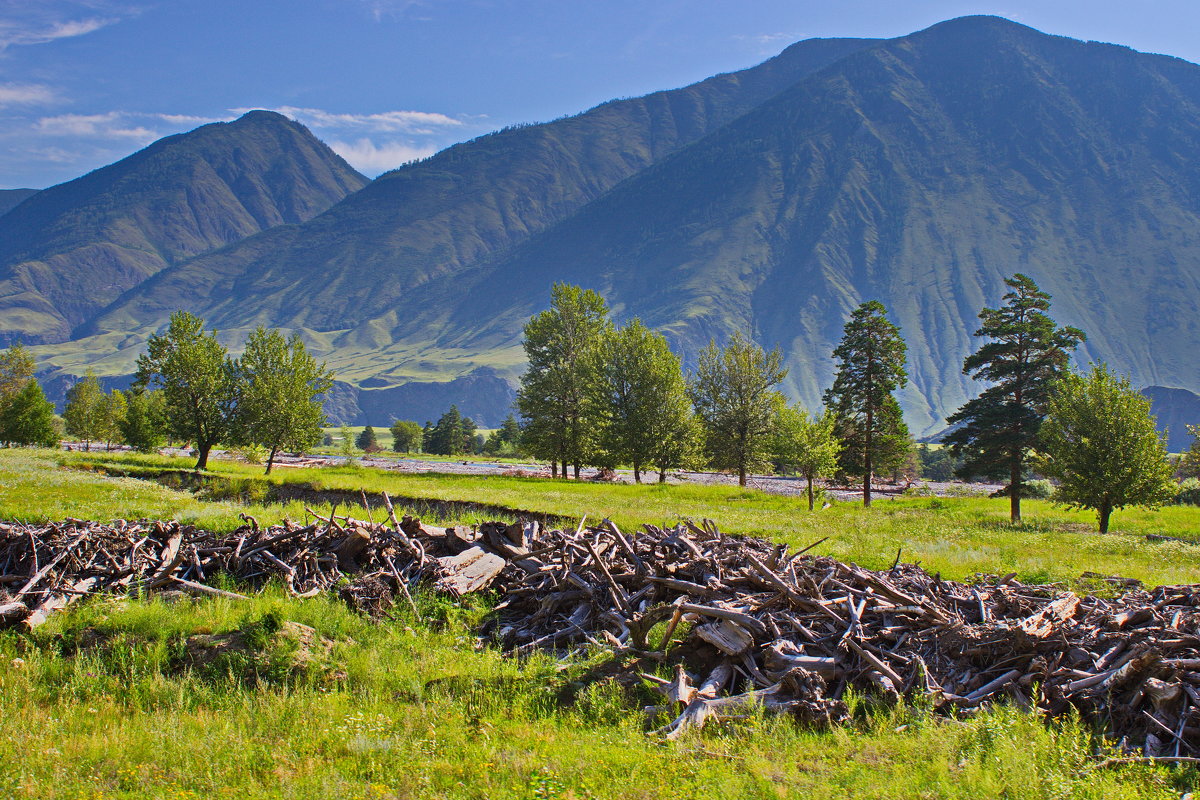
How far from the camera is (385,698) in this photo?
378 inches

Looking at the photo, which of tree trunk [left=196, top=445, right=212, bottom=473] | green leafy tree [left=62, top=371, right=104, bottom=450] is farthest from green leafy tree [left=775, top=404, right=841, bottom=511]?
green leafy tree [left=62, top=371, right=104, bottom=450]

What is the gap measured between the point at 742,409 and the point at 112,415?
80254 millimetres

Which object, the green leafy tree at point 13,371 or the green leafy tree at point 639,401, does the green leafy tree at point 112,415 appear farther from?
the green leafy tree at point 639,401

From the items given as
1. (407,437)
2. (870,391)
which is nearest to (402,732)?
(870,391)

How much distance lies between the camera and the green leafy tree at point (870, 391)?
1793 inches

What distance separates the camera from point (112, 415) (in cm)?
9081

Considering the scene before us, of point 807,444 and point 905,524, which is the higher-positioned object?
point 807,444

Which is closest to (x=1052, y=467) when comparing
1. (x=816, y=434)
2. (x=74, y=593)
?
(x=816, y=434)

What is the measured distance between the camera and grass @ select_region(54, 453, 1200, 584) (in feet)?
63.8

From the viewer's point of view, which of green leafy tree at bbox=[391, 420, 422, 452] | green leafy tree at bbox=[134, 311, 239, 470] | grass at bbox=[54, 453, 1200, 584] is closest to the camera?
grass at bbox=[54, 453, 1200, 584]

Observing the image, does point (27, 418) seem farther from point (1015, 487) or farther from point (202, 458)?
point (1015, 487)

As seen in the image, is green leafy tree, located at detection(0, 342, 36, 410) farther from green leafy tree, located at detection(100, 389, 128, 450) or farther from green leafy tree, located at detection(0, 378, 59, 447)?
→ green leafy tree, located at detection(100, 389, 128, 450)

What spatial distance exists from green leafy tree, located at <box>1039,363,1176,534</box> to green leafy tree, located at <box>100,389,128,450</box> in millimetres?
96231

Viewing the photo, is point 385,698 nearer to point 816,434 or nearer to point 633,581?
point 633,581
